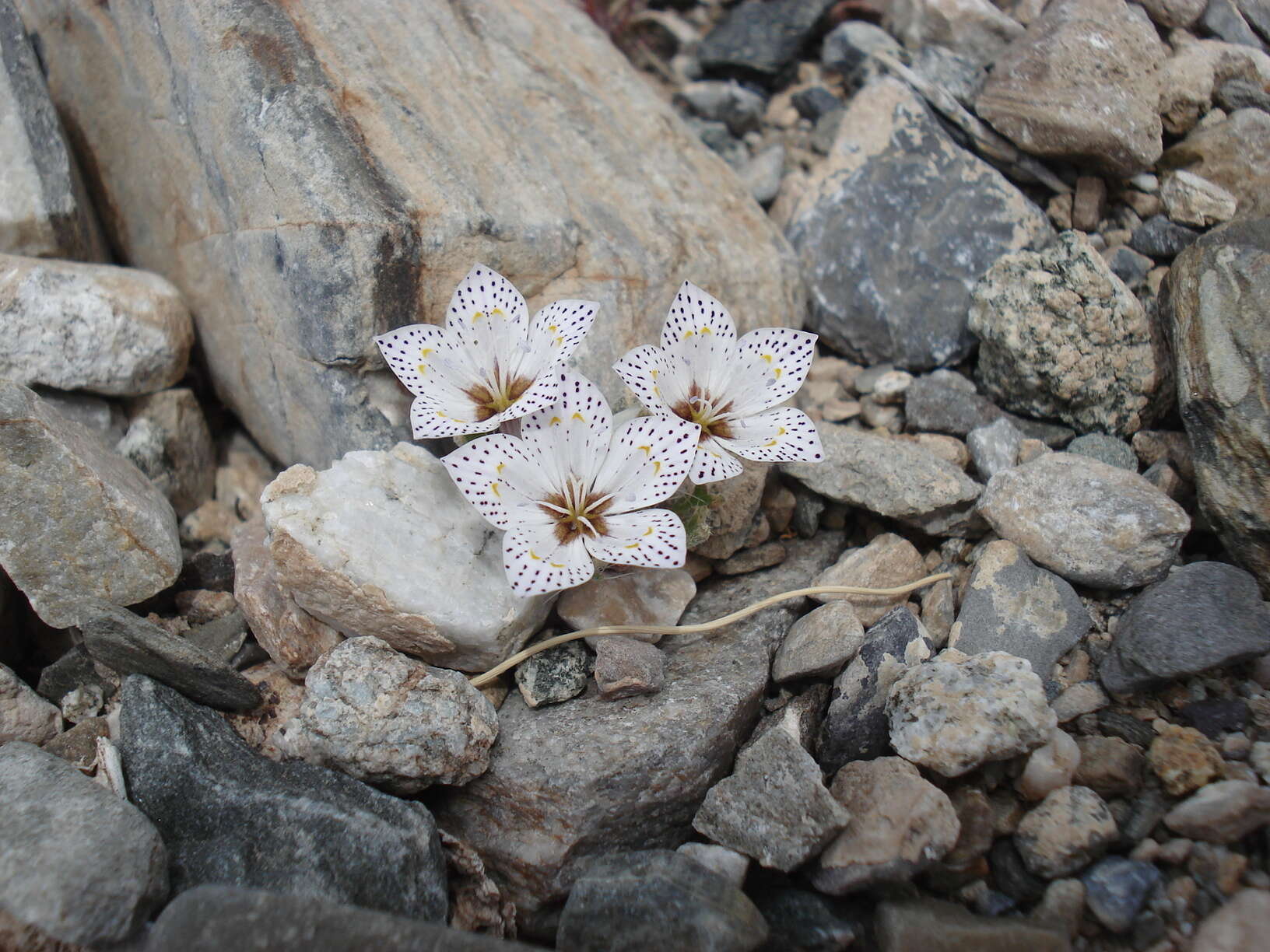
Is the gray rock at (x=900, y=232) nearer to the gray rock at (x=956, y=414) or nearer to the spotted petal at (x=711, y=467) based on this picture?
the gray rock at (x=956, y=414)

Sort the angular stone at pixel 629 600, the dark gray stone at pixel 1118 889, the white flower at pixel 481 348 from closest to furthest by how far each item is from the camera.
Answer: the dark gray stone at pixel 1118 889 → the white flower at pixel 481 348 → the angular stone at pixel 629 600

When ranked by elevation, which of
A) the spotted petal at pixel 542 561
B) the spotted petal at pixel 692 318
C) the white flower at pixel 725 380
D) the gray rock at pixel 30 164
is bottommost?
the spotted petal at pixel 542 561

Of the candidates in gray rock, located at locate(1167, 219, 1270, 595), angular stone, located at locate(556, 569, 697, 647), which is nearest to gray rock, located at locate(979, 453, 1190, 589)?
gray rock, located at locate(1167, 219, 1270, 595)

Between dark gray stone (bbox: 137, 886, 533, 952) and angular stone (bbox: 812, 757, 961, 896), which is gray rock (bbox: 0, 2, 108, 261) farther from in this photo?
angular stone (bbox: 812, 757, 961, 896)

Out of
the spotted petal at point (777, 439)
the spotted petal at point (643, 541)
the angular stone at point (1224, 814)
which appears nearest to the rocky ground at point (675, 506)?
the angular stone at point (1224, 814)

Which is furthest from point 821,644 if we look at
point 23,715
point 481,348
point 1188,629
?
point 23,715

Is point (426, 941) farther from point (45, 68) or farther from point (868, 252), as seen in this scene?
point (45, 68)
